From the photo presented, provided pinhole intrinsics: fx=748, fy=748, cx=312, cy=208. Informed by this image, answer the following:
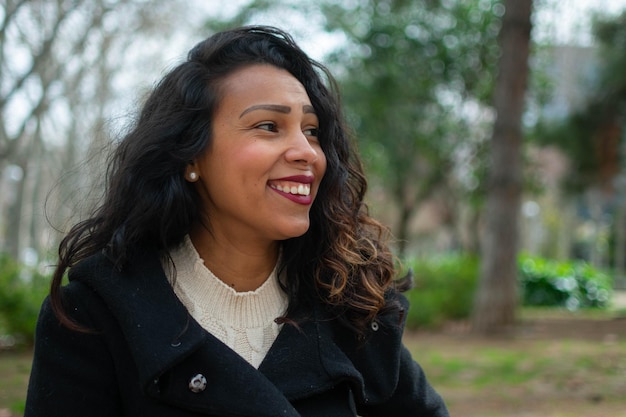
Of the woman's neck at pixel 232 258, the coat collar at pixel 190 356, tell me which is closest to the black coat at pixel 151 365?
the coat collar at pixel 190 356

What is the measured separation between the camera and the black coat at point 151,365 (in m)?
1.91

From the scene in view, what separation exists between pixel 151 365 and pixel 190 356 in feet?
0.42

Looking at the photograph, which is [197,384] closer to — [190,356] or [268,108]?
[190,356]

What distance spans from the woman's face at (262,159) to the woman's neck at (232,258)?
0.12 ft

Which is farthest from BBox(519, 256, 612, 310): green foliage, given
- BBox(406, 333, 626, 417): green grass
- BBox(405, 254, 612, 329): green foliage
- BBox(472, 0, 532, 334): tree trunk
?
BBox(406, 333, 626, 417): green grass

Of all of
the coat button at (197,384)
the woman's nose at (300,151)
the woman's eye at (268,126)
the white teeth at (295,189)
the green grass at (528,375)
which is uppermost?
the woman's eye at (268,126)

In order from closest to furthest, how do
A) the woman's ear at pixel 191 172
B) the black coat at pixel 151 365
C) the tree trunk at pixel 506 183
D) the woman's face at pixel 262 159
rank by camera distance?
the black coat at pixel 151 365 < the woman's face at pixel 262 159 < the woman's ear at pixel 191 172 < the tree trunk at pixel 506 183

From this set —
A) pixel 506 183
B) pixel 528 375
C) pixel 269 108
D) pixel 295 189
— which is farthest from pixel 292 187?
pixel 506 183

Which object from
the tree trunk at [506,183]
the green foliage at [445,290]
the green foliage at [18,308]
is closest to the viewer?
the green foliage at [18,308]

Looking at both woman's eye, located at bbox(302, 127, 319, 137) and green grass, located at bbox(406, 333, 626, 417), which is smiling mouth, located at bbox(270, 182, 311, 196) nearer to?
woman's eye, located at bbox(302, 127, 319, 137)

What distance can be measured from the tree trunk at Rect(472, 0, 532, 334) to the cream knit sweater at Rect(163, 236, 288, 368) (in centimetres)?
841

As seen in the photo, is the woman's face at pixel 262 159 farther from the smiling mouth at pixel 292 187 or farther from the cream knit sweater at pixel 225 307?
the cream knit sweater at pixel 225 307

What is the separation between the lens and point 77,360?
1931mm

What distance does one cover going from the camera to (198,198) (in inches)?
90.6
